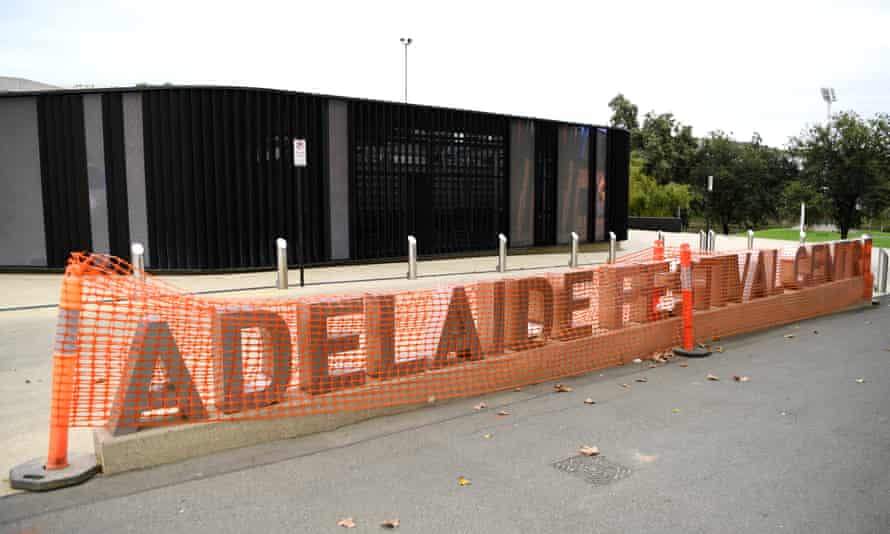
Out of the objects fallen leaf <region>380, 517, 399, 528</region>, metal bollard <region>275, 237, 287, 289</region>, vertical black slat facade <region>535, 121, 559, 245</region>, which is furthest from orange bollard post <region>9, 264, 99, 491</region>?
vertical black slat facade <region>535, 121, 559, 245</region>

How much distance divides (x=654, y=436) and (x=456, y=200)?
15353 millimetres

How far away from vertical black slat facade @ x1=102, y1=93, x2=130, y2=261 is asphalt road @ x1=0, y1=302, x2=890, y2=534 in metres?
12.8

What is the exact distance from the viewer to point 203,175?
16.2 m

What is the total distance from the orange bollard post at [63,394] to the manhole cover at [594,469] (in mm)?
3525

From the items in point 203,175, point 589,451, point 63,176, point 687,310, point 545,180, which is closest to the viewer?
point 589,451

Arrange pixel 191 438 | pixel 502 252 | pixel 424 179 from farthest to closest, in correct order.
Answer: pixel 424 179
pixel 502 252
pixel 191 438

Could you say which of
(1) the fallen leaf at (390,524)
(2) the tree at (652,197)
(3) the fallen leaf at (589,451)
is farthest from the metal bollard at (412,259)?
(2) the tree at (652,197)

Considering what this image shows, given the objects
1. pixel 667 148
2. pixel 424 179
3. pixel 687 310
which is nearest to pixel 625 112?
pixel 667 148

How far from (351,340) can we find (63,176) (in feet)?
45.4

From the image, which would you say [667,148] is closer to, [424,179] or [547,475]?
[424,179]

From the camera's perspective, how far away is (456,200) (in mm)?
20703

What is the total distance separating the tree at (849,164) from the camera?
3497 cm

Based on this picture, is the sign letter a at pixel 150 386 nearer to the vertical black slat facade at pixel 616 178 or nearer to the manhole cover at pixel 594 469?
the manhole cover at pixel 594 469

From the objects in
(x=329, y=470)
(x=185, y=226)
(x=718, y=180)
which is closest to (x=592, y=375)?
(x=329, y=470)
